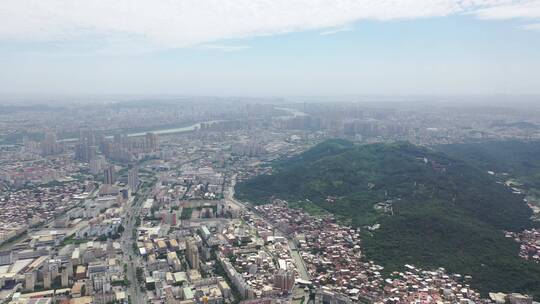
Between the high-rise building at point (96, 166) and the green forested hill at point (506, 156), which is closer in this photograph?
the green forested hill at point (506, 156)

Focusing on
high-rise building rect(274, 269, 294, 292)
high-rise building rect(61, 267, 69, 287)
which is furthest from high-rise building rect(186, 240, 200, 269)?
high-rise building rect(61, 267, 69, 287)

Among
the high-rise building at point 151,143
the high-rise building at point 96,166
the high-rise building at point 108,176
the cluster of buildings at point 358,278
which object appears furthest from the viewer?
the high-rise building at point 151,143

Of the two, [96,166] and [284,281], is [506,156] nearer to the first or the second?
[284,281]

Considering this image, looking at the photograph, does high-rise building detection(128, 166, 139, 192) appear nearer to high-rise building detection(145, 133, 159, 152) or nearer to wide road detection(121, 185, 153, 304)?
wide road detection(121, 185, 153, 304)

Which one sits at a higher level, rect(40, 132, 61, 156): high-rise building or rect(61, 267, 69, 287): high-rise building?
rect(40, 132, 61, 156): high-rise building

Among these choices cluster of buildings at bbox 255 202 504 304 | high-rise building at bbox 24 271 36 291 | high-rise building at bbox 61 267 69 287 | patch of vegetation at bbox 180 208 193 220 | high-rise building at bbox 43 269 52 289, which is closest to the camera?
cluster of buildings at bbox 255 202 504 304

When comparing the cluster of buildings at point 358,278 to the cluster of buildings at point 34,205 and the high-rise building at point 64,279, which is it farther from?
the cluster of buildings at point 34,205

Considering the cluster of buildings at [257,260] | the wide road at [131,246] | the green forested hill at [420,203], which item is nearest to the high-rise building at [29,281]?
the wide road at [131,246]

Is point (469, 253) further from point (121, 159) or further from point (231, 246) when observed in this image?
point (121, 159)

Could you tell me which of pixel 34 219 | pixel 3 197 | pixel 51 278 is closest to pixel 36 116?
pixel 3 197
